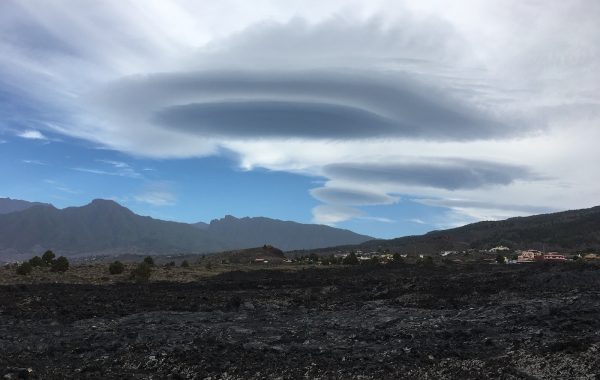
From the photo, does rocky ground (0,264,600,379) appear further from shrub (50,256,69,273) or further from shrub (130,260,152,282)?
shrub (50,256,69,273)

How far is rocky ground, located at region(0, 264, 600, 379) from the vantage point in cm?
1611

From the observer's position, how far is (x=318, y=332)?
73.7 feet

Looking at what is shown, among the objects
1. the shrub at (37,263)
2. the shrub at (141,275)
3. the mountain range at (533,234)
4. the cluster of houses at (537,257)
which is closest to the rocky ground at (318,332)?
the shrub at (141,275)

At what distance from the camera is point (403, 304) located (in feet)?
100

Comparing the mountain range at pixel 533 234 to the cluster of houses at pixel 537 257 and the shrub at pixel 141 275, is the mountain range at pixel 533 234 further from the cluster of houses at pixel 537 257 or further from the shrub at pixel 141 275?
the shrub at pixel 141 275

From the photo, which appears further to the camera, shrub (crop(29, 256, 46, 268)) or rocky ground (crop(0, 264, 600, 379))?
shrub (crop(29, 256, 46, 268))

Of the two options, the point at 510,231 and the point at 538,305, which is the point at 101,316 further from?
the point at 510,231

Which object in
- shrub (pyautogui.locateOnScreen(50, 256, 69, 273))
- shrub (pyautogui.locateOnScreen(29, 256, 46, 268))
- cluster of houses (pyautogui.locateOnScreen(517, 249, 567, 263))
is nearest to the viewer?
shrub (pyautogui.locateOnScreen(50, 256, 69, 273))

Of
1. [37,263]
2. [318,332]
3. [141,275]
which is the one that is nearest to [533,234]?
Answer: [141,275]

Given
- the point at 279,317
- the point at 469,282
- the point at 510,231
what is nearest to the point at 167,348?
the point at 279,317

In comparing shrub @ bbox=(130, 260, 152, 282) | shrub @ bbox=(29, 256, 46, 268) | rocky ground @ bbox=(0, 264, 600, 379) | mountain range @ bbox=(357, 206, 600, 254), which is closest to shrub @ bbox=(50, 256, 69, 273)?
shrub @ bbox=(29, 256, 46, 268)

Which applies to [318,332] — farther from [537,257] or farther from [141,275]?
[537,257]

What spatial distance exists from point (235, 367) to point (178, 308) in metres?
15.0

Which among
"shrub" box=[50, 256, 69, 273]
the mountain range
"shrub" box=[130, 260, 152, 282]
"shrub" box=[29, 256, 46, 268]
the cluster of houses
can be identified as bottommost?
"shrub" box=[130, 260, 152, 282]
